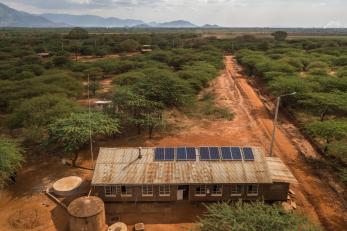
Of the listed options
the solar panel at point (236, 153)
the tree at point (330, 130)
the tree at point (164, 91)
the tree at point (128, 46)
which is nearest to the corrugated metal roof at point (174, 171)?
the solar panel at point (236, 153)

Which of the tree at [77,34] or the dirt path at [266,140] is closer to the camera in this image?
the dirt path at [266,140]

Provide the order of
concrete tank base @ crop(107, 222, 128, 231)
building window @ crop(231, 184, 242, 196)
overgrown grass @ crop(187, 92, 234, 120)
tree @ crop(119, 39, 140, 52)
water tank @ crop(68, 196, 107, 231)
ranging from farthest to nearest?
tree @ crop(119, 39, 140, 52), overgrown grass @ crop(187, 92, 234, 120), building window @ crop(231, 184, 242, 196), concrete tank base @ crop(107, 222, 128, 231), water tank @ crop(68, 196, 107, 231)

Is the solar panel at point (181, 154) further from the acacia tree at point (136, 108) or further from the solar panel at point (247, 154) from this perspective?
the acacia tree at point (136, 108)

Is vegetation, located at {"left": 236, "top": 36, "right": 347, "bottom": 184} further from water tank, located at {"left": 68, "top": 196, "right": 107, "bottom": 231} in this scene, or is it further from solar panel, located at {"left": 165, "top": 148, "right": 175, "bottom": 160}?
water tank, located at {"left": 68, "top": 196, "right": 107, "bottom": 231}

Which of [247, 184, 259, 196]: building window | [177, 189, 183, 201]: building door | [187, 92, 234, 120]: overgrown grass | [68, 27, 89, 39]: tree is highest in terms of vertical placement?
[68, 27, 89, 39]: tree

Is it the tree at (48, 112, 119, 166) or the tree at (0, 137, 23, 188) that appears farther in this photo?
the tree at (48, 112, 119, 166)

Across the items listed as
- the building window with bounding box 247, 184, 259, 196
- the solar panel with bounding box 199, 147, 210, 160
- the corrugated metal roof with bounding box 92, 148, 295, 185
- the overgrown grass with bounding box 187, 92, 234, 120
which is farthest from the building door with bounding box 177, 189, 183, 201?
the overgrown grass with bounding box 187, 92, 234, 120

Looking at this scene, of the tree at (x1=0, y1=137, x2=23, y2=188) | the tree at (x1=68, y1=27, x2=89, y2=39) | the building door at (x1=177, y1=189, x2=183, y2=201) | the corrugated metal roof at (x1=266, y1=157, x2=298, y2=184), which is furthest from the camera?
the tree at (x1=68, y1=27, x2=89, y2=39)

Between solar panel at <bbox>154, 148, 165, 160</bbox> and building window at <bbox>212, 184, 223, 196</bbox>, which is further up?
solar panel at <bbox>154, 148, 165, 160</bbox>

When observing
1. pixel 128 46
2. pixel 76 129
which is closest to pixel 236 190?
pixel 76 129
